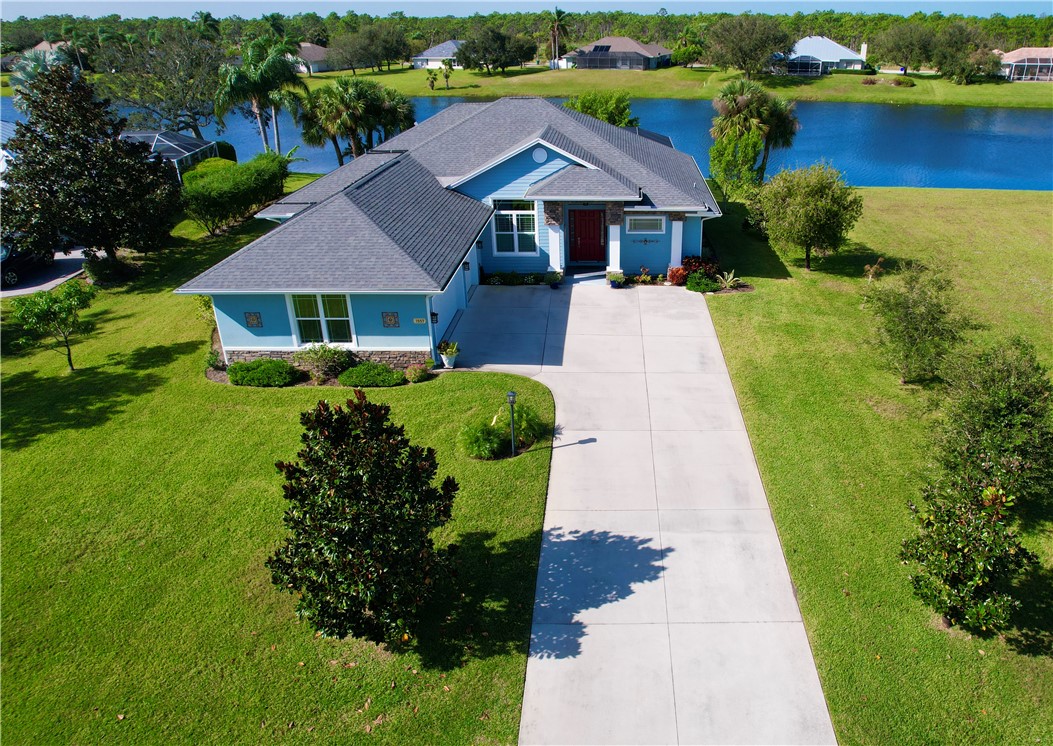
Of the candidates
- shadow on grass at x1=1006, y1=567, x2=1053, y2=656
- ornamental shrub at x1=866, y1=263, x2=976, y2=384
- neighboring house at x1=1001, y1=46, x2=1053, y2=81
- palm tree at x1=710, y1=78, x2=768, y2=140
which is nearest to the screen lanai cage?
neighboring house at x1=1001, y1=46, x2=1053, y2=81

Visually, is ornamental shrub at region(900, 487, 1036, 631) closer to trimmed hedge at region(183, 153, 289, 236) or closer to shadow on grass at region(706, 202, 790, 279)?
shadow on grass at region(706, 202, 790, 279)

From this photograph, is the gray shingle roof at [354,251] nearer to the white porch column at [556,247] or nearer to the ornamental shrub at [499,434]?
the white porch column at [556,247]

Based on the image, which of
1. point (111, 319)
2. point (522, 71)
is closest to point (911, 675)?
point (111, 319)

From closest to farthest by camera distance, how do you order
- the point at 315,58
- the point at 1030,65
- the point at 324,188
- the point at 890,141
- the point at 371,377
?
1. the point at 371,377
2. the point at 324,188
3. the point at 890,141
4. the point at 1030,65
5. the point at 315,58

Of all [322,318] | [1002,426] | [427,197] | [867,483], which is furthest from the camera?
[427,197]

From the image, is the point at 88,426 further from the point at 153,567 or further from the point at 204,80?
the point at 204,80

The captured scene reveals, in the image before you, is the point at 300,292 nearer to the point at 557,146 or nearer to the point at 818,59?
the point at 557,146

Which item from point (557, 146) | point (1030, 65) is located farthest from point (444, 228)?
point (1030, 65)
